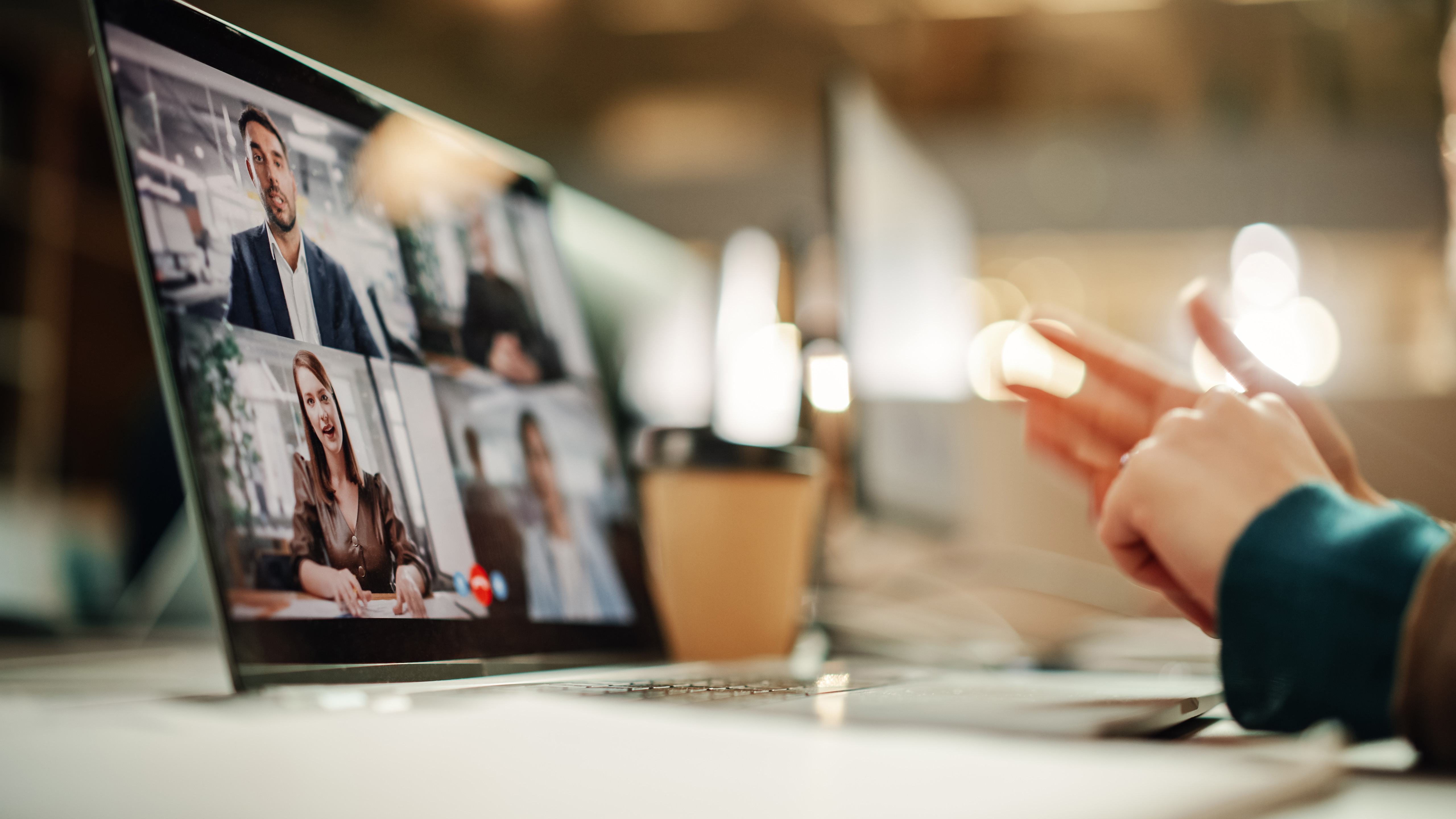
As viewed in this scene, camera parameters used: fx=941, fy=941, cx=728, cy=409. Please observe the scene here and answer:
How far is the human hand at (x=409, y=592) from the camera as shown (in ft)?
1.25

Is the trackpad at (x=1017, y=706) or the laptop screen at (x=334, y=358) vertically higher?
the laptop screen at (x=334, y=358)

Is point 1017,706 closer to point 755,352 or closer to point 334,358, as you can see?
point 334,358

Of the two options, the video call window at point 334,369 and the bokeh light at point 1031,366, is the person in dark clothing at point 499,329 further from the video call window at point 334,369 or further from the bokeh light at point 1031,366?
the bokeh light at point 1031,366

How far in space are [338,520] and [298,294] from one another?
0.30 feet

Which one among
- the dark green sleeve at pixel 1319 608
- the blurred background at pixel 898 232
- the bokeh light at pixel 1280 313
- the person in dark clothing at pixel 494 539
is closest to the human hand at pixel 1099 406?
the blurred background at pixel 898 232

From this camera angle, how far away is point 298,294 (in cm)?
38

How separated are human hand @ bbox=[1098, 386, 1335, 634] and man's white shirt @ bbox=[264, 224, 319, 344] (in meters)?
0.36

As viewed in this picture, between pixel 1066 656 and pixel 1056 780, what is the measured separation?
62cm

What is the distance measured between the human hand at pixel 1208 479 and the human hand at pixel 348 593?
0.33m

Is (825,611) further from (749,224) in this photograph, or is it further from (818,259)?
(749,224)

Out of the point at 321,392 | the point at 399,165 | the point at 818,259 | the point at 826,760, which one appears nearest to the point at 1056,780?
the point at 826,760

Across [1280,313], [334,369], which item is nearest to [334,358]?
[334,369]

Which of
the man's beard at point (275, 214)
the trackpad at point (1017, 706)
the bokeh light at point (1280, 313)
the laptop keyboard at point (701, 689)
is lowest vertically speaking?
the trackpad at point (1017, 706)

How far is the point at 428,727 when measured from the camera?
0.27 meters
